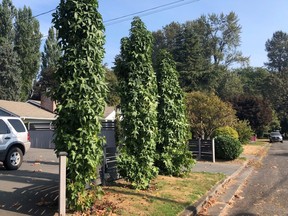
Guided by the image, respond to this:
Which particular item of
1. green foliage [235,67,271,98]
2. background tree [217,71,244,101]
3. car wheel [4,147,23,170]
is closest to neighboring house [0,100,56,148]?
car wheel [4,147,23,170]

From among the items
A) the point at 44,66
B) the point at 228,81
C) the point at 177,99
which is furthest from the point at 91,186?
the point at 228,81

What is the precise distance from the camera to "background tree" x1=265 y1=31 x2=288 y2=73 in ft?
349

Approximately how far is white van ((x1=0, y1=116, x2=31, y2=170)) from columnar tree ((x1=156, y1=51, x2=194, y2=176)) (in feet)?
15.1

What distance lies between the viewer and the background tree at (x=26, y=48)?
52.8 metres

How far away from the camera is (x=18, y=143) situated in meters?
12.7

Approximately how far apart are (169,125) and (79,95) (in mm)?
5876

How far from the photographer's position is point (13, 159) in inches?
493

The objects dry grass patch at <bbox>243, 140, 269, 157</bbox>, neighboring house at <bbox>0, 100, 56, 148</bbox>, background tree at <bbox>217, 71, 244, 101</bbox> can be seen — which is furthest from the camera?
background tree at <bbox>217, 71, 244, 101</bbox>

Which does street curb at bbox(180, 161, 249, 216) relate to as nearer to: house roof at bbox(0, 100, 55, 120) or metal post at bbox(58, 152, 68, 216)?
metal post at bbox(58, 152, 68, 216)

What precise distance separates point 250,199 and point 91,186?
4974 mm

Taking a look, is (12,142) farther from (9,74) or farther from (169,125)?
(9,74)

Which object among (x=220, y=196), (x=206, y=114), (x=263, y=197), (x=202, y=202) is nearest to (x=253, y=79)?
(x=206, y=114)

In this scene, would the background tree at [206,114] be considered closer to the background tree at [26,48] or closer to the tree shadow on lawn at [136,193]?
the tree shadow on lawn at [136,193]

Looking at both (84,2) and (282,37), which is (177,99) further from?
(282,37)
